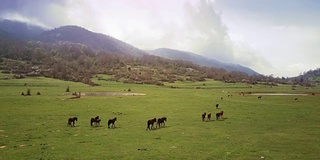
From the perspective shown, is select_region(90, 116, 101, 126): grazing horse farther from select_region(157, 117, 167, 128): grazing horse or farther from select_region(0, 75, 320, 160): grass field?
select_region(157, 117, 167, 128): grazing horse

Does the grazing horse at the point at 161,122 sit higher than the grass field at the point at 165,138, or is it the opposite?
the grazing horse at the point at 161,122

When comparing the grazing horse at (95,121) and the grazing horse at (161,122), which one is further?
the grazing horse at (95,121)

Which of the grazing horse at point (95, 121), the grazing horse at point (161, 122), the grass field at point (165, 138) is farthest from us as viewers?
the grazing horse at point (95, 121)

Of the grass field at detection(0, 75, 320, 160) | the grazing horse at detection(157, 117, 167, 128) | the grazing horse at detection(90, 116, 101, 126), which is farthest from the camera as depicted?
the grazing horse at detection(90, 116, 101, 126)

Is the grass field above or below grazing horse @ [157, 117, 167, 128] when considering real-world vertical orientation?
below

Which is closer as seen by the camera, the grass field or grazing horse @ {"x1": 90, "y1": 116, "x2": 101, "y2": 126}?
the grass field

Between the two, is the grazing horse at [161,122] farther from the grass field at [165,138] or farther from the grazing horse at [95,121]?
the grazing horse at [95,121]

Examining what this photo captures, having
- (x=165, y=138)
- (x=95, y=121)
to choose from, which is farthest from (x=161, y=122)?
(x=95, y=121)

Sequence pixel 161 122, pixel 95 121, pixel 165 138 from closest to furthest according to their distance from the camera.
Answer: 1. pixel 165 138
2. pixel 161 122
3. pixel 95 121

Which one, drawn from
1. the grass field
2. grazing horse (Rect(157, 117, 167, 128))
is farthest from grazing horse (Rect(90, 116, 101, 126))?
grazing horse (Rect(157, 117, 167, 128))

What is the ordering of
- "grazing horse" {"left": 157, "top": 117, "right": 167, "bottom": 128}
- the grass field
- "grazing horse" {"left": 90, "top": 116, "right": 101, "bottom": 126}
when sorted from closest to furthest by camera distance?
the grass field → "grazing horse" {"left": 157, "top": 117, "right": 167, "bottom": 128} → "grazing horse" {"left": 90, "top": 116, "right": 101, "bottom": 126}

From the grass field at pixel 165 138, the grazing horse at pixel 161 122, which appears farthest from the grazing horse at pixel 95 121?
the grazing horse at pixel 161 122

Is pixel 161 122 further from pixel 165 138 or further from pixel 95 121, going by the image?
pixel 95 121

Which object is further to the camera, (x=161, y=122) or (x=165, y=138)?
(x=161, y=122)
